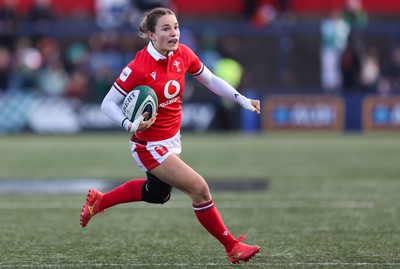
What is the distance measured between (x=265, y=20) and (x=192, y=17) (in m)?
2.08

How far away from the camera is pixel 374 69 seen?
2025 cm

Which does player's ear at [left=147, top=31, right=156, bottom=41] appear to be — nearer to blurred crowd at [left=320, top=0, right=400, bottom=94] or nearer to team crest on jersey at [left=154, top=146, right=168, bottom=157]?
team crest on jersey at [left=154, top=146, right=168, bottom=157]

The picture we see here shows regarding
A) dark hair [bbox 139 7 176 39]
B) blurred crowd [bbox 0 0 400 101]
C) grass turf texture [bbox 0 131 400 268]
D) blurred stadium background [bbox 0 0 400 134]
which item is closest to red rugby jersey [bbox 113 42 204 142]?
dark hair [bbox 139 7 176 39]

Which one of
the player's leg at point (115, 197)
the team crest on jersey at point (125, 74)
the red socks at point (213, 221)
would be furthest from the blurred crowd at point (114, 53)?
the team crest on jersey at point (125, 74)

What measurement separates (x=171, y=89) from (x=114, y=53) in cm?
1470

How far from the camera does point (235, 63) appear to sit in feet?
67.9

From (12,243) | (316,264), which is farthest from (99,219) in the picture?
(316,264)

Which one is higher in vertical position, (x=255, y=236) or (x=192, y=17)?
(x=192, y=17)

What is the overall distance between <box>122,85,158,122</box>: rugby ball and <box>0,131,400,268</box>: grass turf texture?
99 centimetres

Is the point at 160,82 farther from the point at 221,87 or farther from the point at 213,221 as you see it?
the point at 213,221

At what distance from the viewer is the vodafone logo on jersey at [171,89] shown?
641cm

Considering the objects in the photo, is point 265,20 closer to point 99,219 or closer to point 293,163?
point 293,163


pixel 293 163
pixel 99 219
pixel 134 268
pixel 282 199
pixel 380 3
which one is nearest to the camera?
pixel 134 268

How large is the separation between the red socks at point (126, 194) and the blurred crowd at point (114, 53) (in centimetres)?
1285
